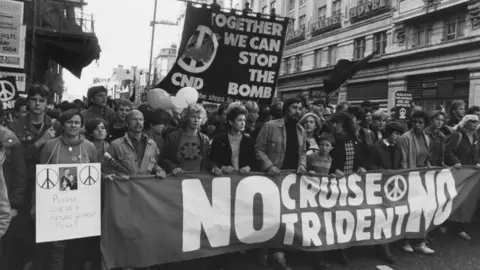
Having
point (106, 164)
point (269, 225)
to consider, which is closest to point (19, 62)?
point (106, 164)

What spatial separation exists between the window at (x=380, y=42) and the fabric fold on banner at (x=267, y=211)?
21.4 metres

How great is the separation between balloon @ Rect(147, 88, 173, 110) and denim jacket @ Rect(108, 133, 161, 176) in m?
2.69

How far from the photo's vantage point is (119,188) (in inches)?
151

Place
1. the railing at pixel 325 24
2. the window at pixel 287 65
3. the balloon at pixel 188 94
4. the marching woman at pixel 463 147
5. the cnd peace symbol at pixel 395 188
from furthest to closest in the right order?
1. the window at pixel 287 65
2. the railing at pixel 325 24
3. the balloon at pixel 188 94
4. the marching woman at pixel 463 147
5. the cnd peace symbol at pixel 395 188

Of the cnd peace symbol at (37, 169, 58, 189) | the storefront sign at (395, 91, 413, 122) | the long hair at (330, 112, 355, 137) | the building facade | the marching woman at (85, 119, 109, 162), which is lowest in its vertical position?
the cnd peace symbol at (37, 169, 58, 189)

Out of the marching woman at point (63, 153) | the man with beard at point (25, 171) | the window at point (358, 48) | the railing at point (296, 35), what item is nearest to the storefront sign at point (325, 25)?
the railing at point (296, 35)

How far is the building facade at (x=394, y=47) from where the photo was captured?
19.3m

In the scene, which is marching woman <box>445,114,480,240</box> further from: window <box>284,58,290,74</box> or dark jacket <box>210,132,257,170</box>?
window <box>284,58,290,74</box>

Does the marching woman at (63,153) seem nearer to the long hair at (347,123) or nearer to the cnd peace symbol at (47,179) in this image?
the cnd peace symbol at (47,179)

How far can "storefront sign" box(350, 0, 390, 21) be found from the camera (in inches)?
986

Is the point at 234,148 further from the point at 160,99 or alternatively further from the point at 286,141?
the point at 160,99

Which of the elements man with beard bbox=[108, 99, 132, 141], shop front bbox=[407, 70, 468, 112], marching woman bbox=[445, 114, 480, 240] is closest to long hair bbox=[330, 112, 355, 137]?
marching woman bbox=[445, 114, 480, 240]

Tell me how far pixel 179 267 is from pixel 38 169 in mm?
1858

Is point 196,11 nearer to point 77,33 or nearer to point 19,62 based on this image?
point 19,62
